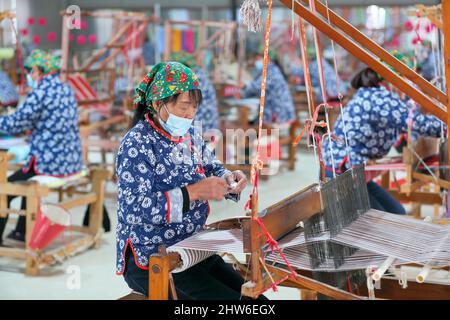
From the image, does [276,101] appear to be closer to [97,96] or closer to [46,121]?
[97,96]

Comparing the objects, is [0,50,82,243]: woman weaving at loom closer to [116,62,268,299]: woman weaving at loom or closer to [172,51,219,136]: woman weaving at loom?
[172,51,219,136]: woman weaving at loom

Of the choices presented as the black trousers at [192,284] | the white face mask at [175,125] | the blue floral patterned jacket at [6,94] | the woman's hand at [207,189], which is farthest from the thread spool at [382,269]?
the blue floral patterned jacket at [6,94]

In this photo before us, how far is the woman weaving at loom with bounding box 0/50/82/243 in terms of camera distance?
4.47m

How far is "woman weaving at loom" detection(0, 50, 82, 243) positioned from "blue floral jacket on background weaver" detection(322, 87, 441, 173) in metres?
1.71

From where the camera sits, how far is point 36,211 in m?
4.32

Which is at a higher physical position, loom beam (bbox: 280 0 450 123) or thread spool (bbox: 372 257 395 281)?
loom beam (bbox: 280 0 450 123)

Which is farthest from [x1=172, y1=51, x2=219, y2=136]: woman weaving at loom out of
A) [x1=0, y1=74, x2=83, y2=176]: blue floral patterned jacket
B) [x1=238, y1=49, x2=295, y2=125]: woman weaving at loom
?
[x1=0, y1=74, x2=83, y2=176]: blue floral patterned jacket

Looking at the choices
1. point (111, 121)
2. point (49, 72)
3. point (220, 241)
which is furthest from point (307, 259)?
point (111, 121)

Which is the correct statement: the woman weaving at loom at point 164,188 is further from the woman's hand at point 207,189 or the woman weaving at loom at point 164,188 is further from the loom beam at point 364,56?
the loom beam at point 364,56

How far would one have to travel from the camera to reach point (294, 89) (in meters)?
10.4

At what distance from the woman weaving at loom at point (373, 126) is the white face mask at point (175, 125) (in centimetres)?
151

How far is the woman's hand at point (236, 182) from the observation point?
2.41 m

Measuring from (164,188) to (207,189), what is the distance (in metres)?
0.17

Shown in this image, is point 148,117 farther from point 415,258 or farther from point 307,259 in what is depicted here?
point 415,258
